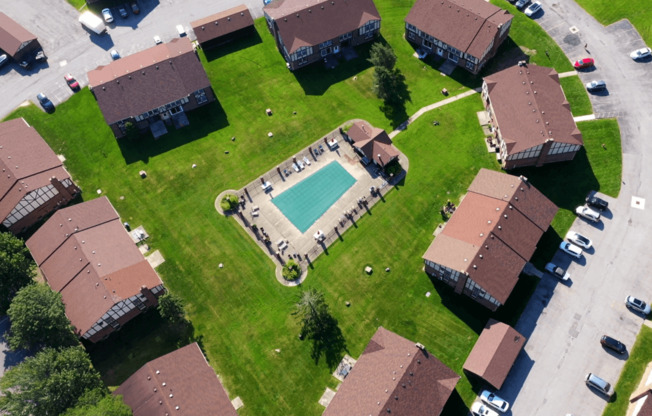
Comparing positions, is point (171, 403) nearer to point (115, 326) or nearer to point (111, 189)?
point (115, 326)

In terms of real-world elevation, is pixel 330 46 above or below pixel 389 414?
above

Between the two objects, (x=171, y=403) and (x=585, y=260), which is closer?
(x=171, y=403)

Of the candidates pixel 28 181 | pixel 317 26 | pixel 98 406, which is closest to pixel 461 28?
pixel 317 26

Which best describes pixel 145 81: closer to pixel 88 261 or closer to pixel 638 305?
pixel 88 261

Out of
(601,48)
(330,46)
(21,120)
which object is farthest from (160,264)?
(601,48)

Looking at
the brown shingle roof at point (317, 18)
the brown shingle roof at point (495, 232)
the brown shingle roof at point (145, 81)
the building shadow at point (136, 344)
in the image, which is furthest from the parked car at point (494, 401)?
the brown shingle roof at point (145, 81)
